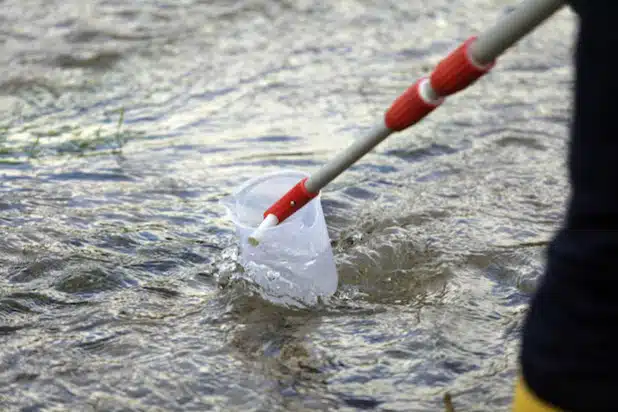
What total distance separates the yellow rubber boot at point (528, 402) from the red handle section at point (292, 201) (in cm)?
113

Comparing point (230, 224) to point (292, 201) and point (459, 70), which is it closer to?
point (292, 201)

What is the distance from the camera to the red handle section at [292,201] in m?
2.55

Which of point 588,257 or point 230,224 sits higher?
point 588,257

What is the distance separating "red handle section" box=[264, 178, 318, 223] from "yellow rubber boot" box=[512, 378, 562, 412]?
3.69 ft

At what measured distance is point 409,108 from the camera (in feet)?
6.50

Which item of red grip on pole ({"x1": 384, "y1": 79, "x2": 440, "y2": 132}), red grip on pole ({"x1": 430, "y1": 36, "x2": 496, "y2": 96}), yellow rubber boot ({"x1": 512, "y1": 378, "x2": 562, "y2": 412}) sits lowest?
yellow rubber boot ({"x1": 512, "y1": 378, "x2": 562, "y2": 412})

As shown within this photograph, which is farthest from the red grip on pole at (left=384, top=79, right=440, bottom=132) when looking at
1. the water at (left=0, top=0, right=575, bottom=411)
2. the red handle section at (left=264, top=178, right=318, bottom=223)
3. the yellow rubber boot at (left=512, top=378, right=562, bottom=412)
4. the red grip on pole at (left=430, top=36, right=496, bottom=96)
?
the water at (left=0, top=0, right=575, bottom=411)

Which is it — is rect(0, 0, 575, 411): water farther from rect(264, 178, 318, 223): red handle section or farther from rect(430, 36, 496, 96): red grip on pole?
rect(430, 36, 496, 96): red grip on pole

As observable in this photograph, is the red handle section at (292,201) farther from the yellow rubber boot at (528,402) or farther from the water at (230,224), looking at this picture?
the yellow rubber boot at (528,402)

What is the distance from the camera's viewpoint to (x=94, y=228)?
3.65 meters

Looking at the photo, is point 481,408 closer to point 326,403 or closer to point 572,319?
point 326,403

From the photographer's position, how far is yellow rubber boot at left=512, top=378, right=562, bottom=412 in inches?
56.5

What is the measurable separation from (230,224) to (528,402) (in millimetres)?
2409

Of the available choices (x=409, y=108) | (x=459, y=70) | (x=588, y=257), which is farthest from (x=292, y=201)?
(x=588, y=257)
